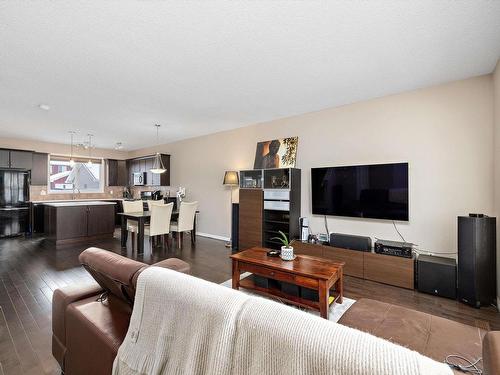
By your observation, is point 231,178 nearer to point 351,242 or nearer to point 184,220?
point 184,220

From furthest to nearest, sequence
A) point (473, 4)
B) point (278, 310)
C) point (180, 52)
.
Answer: point (180, 52) → point (473, 4) → point (278, 310)

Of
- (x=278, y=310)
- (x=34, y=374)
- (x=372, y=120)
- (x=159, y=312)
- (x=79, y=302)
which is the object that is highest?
(x=372, y=120)

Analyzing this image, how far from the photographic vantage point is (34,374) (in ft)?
5.25

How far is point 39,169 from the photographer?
265 inches

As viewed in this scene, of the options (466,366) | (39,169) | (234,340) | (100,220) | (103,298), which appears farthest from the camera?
(39,169)

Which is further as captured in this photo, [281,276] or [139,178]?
[139,178]

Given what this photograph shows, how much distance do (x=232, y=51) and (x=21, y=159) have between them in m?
7.00

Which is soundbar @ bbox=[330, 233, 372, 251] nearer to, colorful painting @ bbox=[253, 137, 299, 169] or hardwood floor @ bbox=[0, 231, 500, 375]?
hardwood floor @ bbox=[0, 231, 500, 375]

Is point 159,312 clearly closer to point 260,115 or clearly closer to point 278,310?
point 278,310

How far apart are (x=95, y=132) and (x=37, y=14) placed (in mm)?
4287

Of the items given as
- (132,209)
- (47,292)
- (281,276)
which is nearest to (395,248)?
(281,276)

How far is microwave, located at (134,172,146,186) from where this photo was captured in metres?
7.59

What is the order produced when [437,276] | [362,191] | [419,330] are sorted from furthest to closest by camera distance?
[362,191] → [437,276] → [419,330]

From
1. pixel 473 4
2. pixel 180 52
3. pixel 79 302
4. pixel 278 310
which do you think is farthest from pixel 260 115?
pixel 278 310
